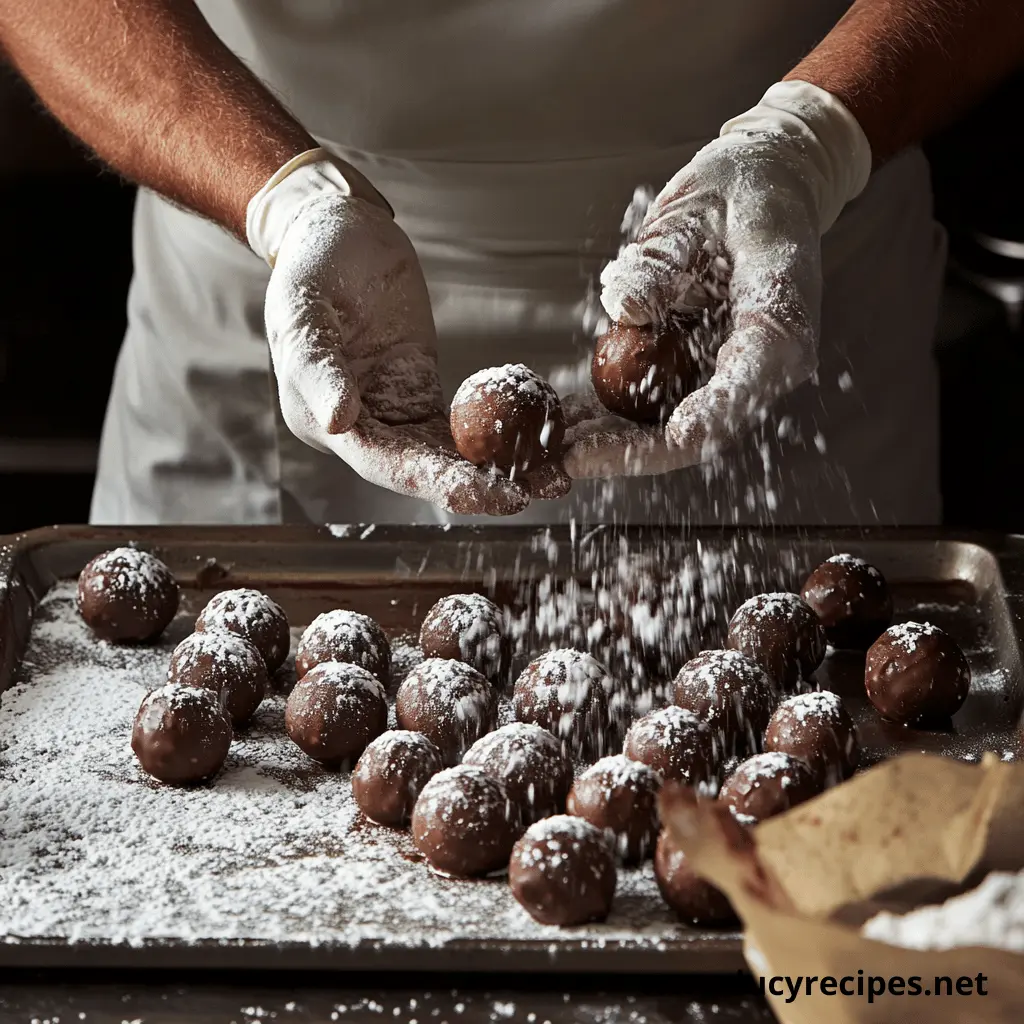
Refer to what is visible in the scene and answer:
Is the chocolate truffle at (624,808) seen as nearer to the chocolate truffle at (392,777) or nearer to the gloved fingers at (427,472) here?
the chocolate truffle at (392,777)

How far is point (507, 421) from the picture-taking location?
148cm

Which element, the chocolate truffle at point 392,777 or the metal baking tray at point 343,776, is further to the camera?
the chocolate truffle at point 392,777

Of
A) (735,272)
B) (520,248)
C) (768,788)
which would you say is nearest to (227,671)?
(768,788)

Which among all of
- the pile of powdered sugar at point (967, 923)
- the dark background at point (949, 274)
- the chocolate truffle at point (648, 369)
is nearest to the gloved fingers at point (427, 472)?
the chocolate truffle at point (648, 369)

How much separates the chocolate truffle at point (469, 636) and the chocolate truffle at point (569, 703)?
0.10m

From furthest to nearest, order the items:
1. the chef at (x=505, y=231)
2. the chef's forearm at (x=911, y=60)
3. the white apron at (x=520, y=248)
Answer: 1. the white apron at (x=520, y=248)
2. the chef's forearm at (x=911, y=60)
3. the chef at (x=505, y=231)

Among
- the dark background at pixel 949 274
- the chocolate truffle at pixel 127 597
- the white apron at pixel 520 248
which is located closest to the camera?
the chocolate truffle at pixel 127 597

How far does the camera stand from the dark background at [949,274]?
362 centimetres

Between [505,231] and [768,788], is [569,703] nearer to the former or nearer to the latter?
[768,788]

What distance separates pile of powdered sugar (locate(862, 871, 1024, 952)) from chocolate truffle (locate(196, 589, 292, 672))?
0.93 metres

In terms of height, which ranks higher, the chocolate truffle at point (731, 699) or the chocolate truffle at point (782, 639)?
the chocolate truffle at point (782, 639)

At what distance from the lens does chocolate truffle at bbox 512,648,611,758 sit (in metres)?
1.51

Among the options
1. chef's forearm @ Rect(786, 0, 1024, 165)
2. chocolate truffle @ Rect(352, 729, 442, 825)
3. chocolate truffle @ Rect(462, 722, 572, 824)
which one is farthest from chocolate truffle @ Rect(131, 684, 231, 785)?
chef's forearm @ Rect(786, 0, 1024, 165)

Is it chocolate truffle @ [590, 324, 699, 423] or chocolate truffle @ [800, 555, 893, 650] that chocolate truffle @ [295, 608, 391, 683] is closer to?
chocolate truffle @ [590, 324, 699, 423]
